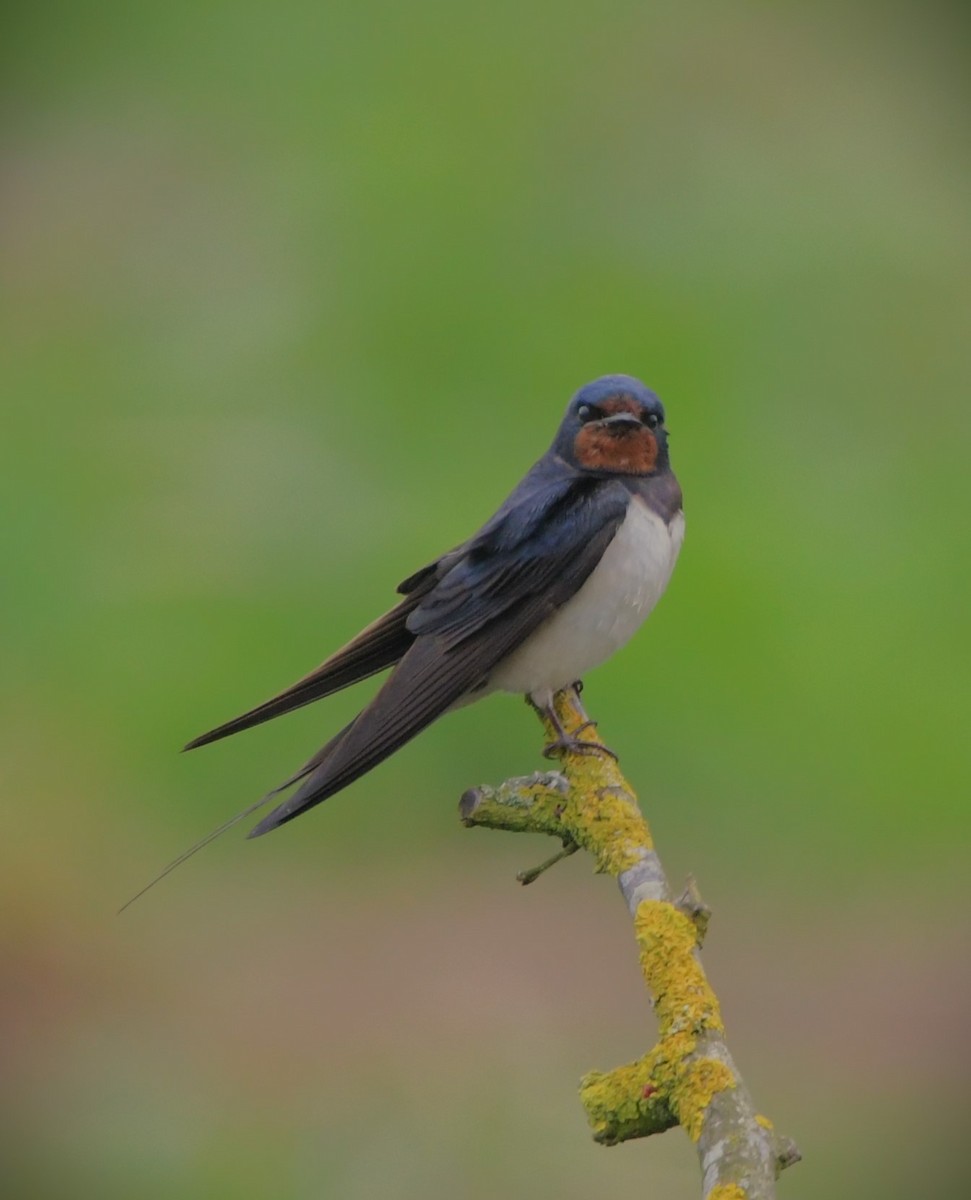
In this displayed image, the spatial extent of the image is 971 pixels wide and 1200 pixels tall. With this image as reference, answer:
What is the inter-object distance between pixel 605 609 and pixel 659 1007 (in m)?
1.19

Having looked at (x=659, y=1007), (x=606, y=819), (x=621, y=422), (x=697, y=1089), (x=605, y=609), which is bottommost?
(x=697, y=1089)

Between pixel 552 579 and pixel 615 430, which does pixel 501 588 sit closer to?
pixel 552 579

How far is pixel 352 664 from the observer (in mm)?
3279

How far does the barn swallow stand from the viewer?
3.29 metres

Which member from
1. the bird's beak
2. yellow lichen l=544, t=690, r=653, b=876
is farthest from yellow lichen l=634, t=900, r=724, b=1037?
the bird's beak

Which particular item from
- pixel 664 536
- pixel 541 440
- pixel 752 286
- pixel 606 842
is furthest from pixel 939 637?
pixel 606 842

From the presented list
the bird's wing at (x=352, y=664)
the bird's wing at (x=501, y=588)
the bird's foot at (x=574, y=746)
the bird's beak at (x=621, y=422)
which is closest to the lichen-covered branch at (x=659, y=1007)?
the bird's foot at (x=574, y=746)

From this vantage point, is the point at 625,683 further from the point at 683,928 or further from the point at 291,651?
the point at 683,928

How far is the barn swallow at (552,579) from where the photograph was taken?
3285 millimetres

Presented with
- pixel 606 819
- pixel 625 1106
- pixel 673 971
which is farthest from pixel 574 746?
pixel 625 1106

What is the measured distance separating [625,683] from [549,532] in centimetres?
495

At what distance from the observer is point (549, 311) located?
11.2 m

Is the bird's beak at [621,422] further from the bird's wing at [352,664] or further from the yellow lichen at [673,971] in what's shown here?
the yellow lichen at [673,971]

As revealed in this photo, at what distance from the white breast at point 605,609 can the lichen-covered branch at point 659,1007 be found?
40 cm
